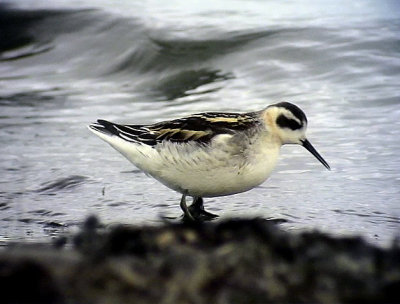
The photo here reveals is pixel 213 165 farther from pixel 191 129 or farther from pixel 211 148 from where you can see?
pixel 191 129

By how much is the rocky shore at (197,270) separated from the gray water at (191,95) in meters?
2.96

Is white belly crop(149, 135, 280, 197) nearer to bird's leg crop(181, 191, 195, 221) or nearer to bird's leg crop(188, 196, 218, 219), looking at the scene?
bird's leg crop(181, 191, 195, 221)

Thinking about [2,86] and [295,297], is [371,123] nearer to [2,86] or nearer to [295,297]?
[2,86]

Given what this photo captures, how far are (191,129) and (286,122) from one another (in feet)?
2.87

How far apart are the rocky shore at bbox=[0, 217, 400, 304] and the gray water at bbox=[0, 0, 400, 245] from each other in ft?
9.72

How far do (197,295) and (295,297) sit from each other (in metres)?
0.46

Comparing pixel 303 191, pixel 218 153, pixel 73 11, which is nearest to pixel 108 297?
pixel 218 153

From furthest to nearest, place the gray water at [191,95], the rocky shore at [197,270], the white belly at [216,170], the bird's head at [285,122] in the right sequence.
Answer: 1. the gray water at [191,95]
2. the bird's head at [285,122]
3. the white belly at [216,170]
4. the rocky shore at [197,270]

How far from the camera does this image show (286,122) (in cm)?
800

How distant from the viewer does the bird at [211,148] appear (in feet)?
24.8

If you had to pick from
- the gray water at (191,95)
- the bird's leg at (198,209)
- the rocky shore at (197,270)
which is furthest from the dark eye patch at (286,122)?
the rocky shore at (197,270)

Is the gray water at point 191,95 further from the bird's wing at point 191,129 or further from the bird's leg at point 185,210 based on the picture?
the bird's wing at point 191,129

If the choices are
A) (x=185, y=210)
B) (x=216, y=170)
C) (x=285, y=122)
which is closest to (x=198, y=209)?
(x=185, y=210)

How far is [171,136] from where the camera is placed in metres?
7.91
